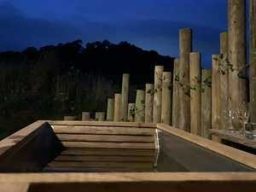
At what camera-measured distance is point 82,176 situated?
1.37 metres

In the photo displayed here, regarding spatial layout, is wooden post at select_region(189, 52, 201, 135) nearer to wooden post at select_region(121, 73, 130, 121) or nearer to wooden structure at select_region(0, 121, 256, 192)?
wooden structure at select_region(0, 121, 256, 192)

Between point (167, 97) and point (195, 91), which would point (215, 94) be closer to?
point (195, 91)

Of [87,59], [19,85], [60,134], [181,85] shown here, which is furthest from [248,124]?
[87,59]

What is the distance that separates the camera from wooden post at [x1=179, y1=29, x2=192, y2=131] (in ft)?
20.1

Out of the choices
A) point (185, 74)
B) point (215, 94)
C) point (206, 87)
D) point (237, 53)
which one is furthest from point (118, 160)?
point (185, 74)

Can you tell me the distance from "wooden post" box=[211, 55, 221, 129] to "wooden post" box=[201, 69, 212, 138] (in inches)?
5.6

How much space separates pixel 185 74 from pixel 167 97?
3.55 ft

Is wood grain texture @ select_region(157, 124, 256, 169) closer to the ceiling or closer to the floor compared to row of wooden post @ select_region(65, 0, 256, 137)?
closer to the floor

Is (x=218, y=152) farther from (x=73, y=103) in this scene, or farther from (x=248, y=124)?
(x=73, y=103)

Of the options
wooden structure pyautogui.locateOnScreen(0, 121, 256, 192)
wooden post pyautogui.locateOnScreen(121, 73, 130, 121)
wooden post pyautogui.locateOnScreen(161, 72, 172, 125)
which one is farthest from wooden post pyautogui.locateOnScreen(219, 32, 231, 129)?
wooden post pyautogui.locateOnScreen(121, 73, 130, 121)

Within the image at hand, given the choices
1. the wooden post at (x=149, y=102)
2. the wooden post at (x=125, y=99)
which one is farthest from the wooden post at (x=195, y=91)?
the wooden post at (x=125, y=99)

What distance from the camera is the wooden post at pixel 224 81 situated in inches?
192

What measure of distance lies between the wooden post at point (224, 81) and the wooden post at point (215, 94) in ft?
0.34

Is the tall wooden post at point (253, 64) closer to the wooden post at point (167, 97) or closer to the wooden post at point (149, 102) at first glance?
the wooden post at point (167, 97)
